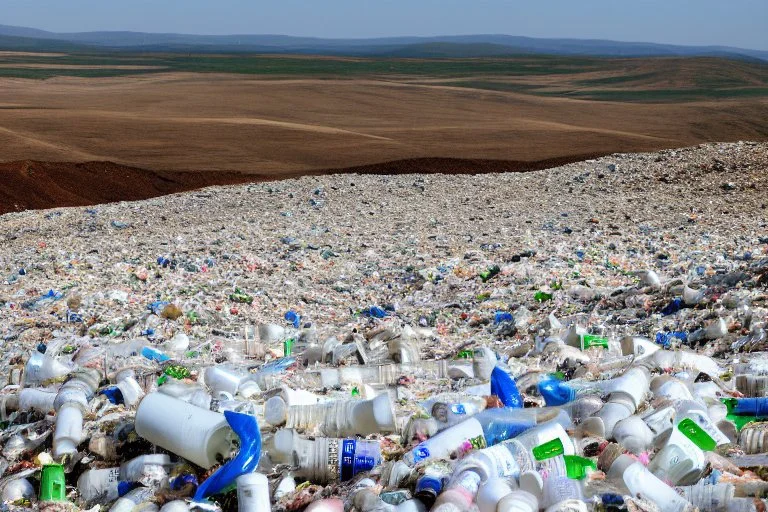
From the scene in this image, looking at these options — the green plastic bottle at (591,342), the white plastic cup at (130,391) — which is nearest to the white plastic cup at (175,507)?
the white plastic cup at (130,391)

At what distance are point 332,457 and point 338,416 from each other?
340 mm

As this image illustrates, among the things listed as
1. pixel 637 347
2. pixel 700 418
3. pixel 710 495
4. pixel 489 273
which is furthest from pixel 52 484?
pixel 489 273

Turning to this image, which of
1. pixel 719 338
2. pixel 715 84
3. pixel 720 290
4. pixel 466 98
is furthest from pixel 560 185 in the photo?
pixel 715 84

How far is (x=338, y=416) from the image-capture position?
3.06 metres

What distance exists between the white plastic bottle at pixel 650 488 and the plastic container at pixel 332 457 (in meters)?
0.75

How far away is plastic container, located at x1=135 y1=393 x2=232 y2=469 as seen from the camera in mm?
2740

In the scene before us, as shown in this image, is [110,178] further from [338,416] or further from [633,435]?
[633,435]

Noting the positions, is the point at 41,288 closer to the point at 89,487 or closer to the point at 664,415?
the point at 89,487

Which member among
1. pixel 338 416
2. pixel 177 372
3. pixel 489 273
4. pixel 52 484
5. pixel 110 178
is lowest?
pixel 110 178

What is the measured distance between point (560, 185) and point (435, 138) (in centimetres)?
1424

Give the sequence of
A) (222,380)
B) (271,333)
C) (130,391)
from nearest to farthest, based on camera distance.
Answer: (130,391)
(222,380)
(271,333)

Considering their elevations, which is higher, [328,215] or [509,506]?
[509,506]

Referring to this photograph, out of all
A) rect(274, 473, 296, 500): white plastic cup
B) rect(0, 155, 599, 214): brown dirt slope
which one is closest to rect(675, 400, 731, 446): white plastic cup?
rect(274, 473, 296, 500): white plastic cup

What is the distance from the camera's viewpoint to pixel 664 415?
285 centimetres
